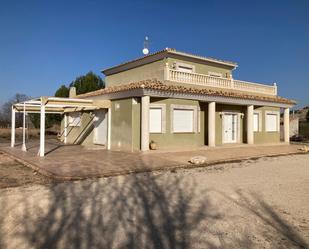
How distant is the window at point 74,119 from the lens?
2089cm

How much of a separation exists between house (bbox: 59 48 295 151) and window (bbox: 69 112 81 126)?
65mm

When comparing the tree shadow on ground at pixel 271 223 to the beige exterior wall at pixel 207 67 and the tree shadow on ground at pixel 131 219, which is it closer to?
the tree shadow on ground at pixel 131 219

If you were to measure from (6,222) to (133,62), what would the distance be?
53.9ft

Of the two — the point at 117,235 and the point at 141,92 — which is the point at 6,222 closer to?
the point at 117,235

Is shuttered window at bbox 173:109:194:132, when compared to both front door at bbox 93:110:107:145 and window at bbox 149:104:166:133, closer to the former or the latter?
window at bbox 149:104:166:133

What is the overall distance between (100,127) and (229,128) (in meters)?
9.03

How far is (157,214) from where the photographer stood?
5.50 meters

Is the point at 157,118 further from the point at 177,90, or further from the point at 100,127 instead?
the point at 100,127

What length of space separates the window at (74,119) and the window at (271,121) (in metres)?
14.5

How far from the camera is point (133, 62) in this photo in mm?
20109

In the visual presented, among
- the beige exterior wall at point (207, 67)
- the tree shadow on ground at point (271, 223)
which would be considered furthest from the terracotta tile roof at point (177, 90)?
the tree shadow on ground at point (271, 223)

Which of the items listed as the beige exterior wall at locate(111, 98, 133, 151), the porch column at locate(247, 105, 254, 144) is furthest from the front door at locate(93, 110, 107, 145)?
the porch column at locate(247, 105, 254, 144)

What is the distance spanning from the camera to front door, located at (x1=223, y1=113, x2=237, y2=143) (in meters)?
20.1

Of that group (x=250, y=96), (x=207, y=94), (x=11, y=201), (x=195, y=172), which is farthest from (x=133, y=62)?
(x=11, y=201)
